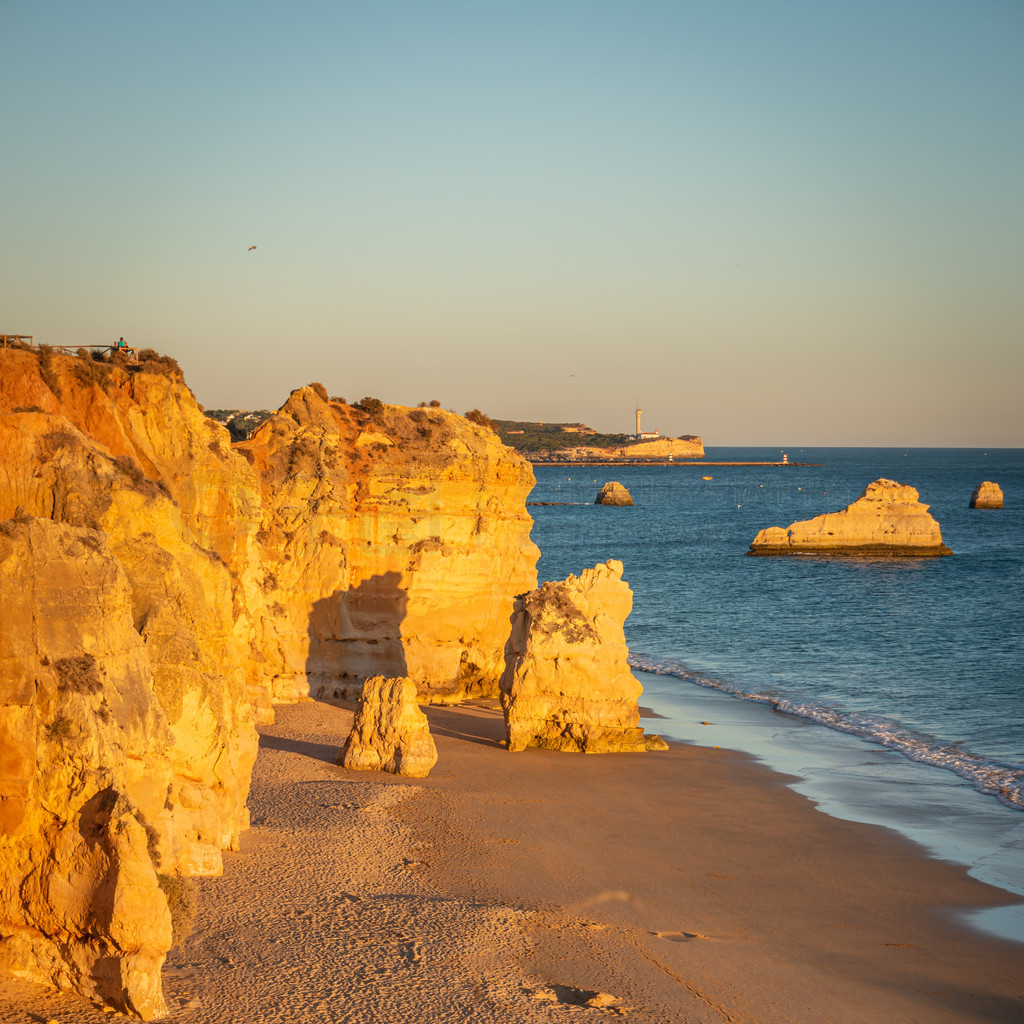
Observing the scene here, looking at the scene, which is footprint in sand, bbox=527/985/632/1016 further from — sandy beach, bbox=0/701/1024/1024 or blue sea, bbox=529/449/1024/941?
blue sea, bbox=529/449/1024/941

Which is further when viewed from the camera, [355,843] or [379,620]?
[379,620]

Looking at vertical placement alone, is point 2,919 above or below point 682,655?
above

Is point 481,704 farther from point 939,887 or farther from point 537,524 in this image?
point 537,524

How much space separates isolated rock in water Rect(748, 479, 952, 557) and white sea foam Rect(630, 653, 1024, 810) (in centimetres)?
4344

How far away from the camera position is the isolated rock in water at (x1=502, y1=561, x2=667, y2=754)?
2402 centimetres

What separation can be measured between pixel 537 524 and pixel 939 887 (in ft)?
319

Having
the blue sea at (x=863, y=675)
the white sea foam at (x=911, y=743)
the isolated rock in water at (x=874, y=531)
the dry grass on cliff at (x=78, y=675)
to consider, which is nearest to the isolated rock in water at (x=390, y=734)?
the blue sea at (x=863, y=675)

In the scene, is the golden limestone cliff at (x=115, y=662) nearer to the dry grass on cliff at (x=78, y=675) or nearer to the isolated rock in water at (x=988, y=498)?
the dry grass on cliff at (x=78, y=675)

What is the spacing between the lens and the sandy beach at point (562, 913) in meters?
11.5

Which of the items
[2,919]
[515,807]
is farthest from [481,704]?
[2,919]

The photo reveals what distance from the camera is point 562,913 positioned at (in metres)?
14.6

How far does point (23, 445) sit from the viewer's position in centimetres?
1312

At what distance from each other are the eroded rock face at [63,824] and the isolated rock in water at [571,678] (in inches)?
563

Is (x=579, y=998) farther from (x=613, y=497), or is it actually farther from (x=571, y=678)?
(x=613, y=497)
